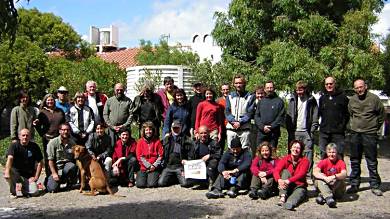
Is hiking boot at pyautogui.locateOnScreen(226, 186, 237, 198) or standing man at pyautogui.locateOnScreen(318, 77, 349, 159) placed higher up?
standing man at pyautogui.locateOnScreen(318, 77, 349, 159)

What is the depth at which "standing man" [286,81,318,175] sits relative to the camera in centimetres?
900

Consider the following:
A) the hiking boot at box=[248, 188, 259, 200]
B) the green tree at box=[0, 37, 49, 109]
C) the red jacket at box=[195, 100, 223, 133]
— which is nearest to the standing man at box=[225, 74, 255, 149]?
the red jacket at box=[195, 100, 223, 133]

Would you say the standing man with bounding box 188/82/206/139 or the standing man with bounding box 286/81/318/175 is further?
the standing man with bounding box 188/82/206/139

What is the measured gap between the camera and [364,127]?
8.63m

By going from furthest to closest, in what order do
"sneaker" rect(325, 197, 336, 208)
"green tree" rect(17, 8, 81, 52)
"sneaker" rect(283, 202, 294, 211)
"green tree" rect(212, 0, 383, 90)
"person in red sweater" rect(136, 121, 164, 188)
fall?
"green tree" rect(17, 8, 81, 52) → "green tree" rect(212, 0, 383, 90) → "person in red sweater" rect(136, 121, 164, 188) → "sneaker" rect(325, 197, 336, 208) → "sneaker" rect(283, 202, 294, 211)

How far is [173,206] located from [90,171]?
180 cm

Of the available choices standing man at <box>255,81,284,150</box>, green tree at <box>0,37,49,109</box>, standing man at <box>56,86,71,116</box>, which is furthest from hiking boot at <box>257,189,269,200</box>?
green tree at <box>0,37,49,109</box>

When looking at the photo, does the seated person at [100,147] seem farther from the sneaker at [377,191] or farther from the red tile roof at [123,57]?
the red tile roof at [123,57]

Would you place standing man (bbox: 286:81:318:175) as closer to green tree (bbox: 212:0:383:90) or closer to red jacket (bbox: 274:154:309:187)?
red jacket (bbox: 274:154:309:187)

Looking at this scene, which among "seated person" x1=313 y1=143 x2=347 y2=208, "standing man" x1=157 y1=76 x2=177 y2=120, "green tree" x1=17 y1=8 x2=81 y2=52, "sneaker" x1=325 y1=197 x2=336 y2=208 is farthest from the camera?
"green tree" x1=17 y1=8 x2=81 y2=52

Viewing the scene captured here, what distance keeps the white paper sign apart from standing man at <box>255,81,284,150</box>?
3.71ft

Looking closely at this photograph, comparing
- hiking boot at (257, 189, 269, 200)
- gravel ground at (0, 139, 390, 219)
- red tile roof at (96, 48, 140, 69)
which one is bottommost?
gravel ground at (0, 139, 390, 219)

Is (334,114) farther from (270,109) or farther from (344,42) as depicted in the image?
(344,42)

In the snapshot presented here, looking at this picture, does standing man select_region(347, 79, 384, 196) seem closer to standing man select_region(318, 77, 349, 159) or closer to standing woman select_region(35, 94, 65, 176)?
standing man select_region(318, 77, 349, 159)
